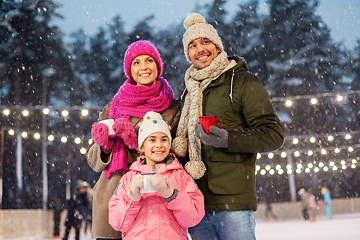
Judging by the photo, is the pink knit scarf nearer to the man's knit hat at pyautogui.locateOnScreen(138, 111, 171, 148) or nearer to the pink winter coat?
the man's knit hat at pyautogui.locateOnScreen(138, 111, 171, 148)

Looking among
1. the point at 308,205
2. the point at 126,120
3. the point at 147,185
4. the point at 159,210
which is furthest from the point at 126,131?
the point at 308,205

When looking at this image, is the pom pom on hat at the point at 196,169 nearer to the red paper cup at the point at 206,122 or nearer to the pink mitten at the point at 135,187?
the red paper cup at the point at 206,122

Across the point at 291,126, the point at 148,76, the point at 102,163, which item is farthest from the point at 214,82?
the point at 291,126

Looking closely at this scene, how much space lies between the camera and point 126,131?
2.91m

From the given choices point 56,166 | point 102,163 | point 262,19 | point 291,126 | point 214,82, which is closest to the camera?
point 214,82

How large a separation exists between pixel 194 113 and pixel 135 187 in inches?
29.7

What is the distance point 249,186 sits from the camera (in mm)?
2605

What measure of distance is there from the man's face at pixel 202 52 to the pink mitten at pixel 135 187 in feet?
3.55

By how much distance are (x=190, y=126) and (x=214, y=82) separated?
0.35 m

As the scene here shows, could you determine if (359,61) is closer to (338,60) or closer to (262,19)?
(338,60)

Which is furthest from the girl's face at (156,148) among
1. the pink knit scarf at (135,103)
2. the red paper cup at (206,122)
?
the red paper cup at (206,122)

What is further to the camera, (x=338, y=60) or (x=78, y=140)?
(x=338, y=60)

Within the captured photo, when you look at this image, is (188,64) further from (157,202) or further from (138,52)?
(157,202)

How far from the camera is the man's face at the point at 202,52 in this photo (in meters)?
2.95
